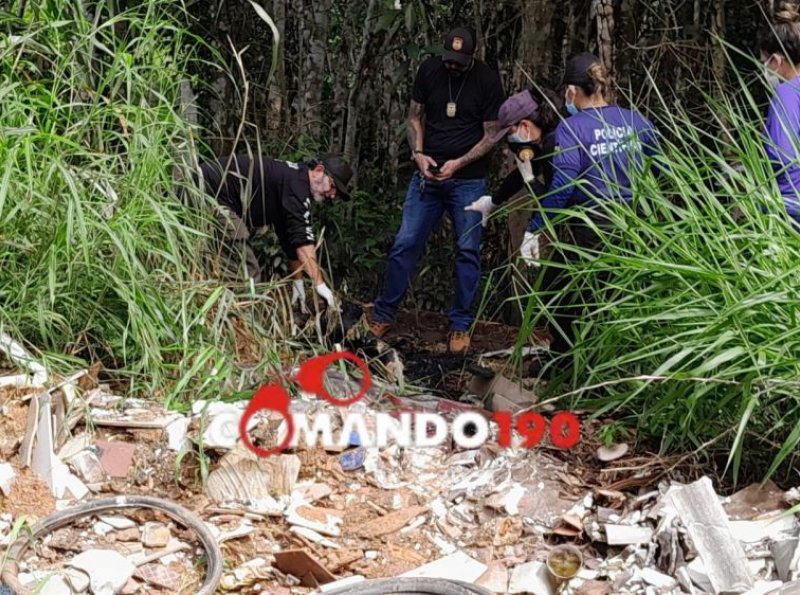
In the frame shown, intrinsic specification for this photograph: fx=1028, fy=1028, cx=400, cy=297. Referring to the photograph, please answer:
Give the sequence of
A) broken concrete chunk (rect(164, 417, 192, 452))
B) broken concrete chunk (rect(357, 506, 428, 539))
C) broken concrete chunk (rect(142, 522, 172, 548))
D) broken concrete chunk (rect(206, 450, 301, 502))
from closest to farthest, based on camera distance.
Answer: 1. broken concrete chunk (rect(142, 522, 172, 548))
2. broken concrete chunk (rect(357, 506, 428, 539))
3. broken concrete chunk (rect(206, 450, 301, 502))
4. broken concrete chunk (rect(164, 417, 192, 452))

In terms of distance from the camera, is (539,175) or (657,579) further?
(539,175)

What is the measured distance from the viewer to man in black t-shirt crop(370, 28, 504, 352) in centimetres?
577

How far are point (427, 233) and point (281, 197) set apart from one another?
1106 mm

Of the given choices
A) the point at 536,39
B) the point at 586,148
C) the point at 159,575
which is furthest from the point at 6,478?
the point at 536,39

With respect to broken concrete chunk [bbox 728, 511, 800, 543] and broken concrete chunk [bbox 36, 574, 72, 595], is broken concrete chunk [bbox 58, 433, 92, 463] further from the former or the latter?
broken concrete chunk [bbox 728, 511, 800, 543]

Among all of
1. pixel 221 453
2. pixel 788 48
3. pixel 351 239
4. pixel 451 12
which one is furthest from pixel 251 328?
pixel 451 12

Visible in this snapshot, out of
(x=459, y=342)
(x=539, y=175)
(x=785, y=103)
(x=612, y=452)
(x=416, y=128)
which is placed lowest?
(x=459, y=342)

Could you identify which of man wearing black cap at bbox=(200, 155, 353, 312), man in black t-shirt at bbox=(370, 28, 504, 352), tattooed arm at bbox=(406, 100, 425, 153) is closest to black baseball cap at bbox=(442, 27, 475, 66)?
man in black t-shirt at bbox=(370, 28, 504, 352)

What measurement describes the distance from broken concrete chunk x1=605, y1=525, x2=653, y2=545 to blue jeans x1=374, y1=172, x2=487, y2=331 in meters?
2.94

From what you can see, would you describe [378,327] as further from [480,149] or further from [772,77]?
[772,77]

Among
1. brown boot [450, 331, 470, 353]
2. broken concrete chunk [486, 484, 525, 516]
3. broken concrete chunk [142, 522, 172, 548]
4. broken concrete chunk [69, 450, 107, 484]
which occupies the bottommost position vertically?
brown boot [450, 331, 470, 353]

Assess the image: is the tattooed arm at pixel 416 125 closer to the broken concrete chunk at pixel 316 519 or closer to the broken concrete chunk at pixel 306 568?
the broken concrete chunk at pixel 316 519

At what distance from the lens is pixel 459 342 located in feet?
18.9

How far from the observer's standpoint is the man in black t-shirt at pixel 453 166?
5773 mm
